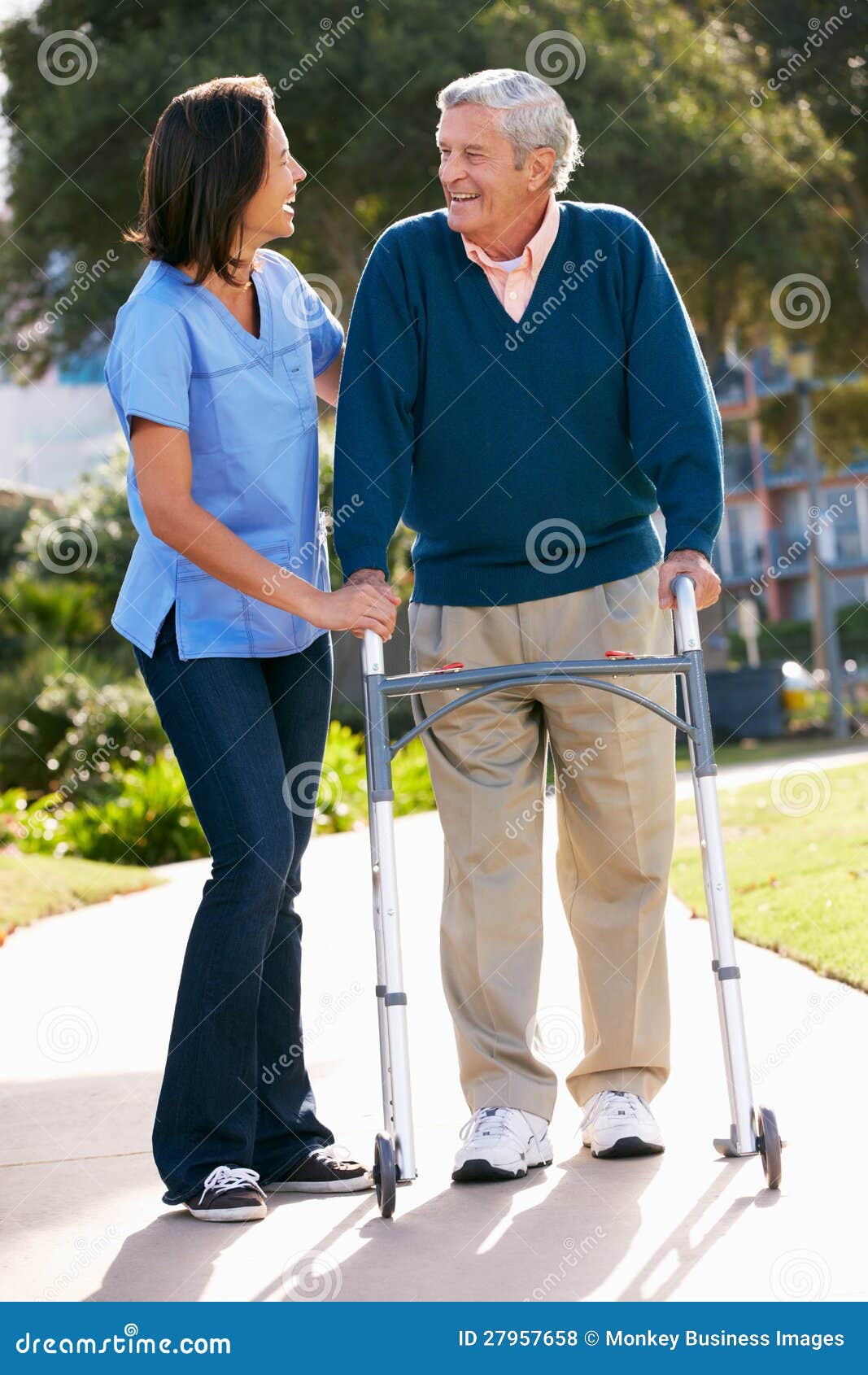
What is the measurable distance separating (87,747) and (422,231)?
7880mm

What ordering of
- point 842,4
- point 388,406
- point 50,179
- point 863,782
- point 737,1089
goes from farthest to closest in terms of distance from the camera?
1. point 842,4
2. point 50,179
3. point 863,782
4. point 388,406
5. point 737,1089

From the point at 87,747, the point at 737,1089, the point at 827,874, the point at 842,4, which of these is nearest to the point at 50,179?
the point at 87,747

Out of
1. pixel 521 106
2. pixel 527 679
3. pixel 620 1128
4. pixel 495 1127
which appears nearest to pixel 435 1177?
pixel 495 1127

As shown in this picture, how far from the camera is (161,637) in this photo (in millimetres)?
3004

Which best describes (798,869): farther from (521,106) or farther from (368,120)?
(368,120)

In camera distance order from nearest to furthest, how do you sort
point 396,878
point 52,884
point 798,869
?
point 396,878, point 798,869, point 52,884

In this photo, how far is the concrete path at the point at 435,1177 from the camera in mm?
2441

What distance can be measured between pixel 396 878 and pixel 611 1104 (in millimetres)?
678

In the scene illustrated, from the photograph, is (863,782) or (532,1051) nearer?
(532,1051)

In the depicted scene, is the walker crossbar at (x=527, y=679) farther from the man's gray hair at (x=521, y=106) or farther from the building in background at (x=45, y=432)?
the building in background at (x=45, y=432)

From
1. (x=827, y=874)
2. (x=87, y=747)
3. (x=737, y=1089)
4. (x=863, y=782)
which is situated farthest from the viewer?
(x=87, y=747)

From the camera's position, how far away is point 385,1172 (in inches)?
108

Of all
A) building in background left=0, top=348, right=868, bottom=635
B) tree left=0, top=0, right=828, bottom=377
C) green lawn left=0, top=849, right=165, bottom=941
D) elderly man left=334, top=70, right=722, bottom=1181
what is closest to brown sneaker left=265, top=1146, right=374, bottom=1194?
elderly man left=334, top=70, right=722, bottom=1181

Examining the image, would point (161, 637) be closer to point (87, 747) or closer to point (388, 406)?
point (388, 406)
